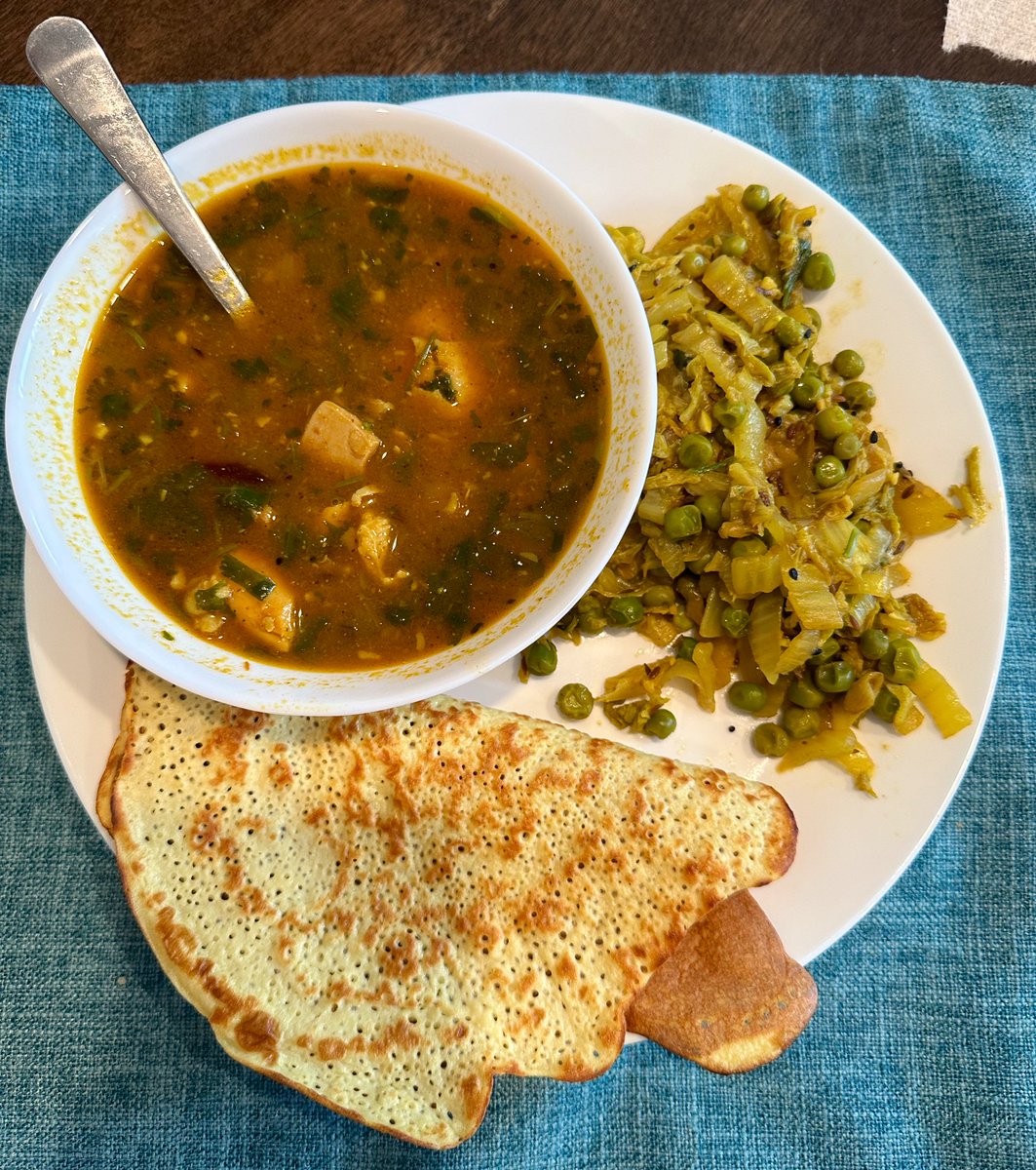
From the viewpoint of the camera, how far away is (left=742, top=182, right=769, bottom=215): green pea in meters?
3.13

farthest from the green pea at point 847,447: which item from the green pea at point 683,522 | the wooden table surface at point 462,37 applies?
the wooden table surface at point 462,37

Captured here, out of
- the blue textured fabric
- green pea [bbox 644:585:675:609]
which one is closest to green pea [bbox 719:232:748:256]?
the blue textured fabric

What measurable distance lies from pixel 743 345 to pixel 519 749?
63.5 inches

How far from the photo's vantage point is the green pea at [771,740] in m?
3.04

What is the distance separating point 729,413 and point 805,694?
101cm

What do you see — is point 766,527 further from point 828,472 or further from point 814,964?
point 814,964

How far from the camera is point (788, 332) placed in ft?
10.0

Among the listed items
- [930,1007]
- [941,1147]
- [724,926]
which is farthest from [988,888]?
[724,926]

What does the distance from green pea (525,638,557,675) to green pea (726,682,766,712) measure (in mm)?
648

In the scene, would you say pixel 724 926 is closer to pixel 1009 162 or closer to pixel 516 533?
pixel 516 533

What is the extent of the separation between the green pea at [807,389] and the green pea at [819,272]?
14.3 inches

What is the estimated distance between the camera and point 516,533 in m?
2.82

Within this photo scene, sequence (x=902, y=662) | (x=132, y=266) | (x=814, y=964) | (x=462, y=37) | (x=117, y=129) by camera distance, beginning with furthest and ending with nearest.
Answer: (x=462, y=37)
(x=814, y=964)
(x=902, y=662)
(x=132, y=266)
(x=117, y=129)

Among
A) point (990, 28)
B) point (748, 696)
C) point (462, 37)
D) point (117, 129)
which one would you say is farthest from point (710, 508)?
point (990, 28)
